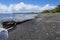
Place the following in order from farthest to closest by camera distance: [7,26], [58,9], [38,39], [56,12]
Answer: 1. [56,12]
2. [58,9]
3. [7,26]
4. [38,39]

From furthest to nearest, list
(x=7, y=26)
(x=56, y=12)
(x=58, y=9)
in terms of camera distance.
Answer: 1. (x=56, y=12)
2. (x=58, y=9)
3. (x=7, y=26)

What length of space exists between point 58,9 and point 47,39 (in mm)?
90753

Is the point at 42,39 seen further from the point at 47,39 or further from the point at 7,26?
the point at 7,26

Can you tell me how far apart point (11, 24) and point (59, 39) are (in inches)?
484

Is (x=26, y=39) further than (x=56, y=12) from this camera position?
No

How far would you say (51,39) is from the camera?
16.4 metres

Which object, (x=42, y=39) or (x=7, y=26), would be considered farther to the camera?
(x=7, y=26)

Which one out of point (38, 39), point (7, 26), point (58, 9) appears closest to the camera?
point (38, 39)

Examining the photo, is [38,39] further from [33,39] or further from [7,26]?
[7,26]

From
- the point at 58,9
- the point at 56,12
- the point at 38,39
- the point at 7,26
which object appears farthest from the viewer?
the point at 56,12

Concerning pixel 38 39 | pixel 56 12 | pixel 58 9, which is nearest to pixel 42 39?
pixel 38 39

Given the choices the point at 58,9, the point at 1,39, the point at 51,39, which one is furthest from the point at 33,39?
the point at 58,9

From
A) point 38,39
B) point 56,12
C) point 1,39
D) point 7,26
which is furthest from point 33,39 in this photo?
point 56,12

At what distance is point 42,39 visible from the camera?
1631cm
